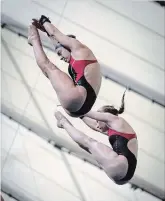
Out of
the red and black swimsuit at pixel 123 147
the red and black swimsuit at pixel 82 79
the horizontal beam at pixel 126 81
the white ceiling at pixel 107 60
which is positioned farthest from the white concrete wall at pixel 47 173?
the red and black swimsuit at pixel 82 79

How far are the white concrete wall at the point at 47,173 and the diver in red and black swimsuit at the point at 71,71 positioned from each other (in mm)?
2098

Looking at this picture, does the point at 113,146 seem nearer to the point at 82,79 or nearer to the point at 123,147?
the point at 123,147

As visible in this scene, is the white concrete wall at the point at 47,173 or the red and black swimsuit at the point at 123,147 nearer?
the red and black swimsuit at the point at 123,147

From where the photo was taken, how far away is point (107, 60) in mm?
3959

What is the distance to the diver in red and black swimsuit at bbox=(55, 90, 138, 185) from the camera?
3059mm

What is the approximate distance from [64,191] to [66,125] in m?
1.98

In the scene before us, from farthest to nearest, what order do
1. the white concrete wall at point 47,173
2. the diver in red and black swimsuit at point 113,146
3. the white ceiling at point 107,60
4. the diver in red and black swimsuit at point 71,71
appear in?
1. the white concrete wall at point 47,173
2. the white ceiling at point 107,60
3. the diver in red and black swimsuit at point 113,146
4. the diver in red and black swimsuit at point 71,71

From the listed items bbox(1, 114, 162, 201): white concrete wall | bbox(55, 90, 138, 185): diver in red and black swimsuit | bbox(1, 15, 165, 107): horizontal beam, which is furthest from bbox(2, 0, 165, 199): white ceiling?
bbox(55, 90, 138, 185): diver in red and black swimsuit

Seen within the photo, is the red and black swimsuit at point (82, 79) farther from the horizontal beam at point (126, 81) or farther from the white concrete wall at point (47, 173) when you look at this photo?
the white concrete wall at point (47, 173)

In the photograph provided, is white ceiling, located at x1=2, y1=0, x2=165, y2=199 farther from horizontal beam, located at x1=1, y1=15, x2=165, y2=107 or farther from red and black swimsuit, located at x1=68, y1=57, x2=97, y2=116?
red and black swimsuit, located at x1=68, y1=57, x2=97, y2=116

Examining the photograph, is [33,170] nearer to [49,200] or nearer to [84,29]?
[49,200]

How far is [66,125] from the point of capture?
316cm

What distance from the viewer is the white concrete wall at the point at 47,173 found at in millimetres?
4703

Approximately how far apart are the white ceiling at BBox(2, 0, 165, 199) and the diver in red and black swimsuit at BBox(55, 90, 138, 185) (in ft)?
2.63
